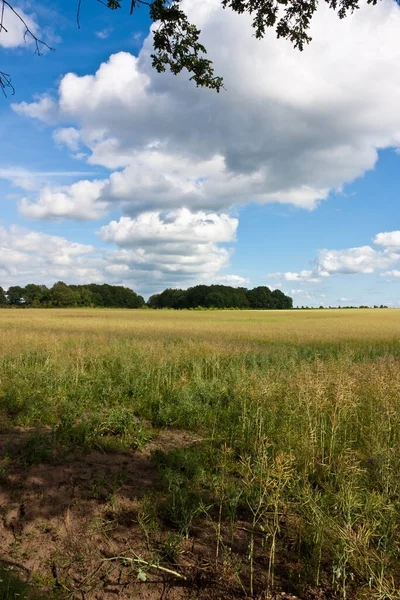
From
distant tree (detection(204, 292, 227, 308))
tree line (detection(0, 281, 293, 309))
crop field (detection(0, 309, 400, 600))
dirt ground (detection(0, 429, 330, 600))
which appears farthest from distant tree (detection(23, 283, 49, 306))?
dirt ground (detection(0, 429, 330, 600))

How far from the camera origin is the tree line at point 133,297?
120062 millimetres

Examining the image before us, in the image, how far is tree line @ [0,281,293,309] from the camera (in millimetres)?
120062

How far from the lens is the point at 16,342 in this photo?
647 inches

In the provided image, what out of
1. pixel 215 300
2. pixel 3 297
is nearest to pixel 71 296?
pixel 3 297

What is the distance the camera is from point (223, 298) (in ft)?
411

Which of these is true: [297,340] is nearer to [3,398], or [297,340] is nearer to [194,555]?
[3,398]

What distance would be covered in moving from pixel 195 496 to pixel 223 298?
12067 centimetres

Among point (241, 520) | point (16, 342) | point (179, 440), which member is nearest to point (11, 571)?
point (241, 520)

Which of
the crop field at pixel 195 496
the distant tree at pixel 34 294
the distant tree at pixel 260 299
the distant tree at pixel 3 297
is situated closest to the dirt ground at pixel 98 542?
the crop field at pixel 195 496

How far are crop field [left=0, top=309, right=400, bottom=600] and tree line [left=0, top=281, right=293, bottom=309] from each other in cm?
11301

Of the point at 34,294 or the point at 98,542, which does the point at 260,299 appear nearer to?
the point at 34,294

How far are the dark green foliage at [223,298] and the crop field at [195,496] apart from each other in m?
114

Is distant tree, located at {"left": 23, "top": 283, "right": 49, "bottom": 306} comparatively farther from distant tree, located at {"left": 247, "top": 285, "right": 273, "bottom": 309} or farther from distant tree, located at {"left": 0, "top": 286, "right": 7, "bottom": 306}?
distant tree, located at {"left": 247, "top": 285, "right": 273, "bottom": 309}

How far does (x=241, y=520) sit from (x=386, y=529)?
5.12ft
